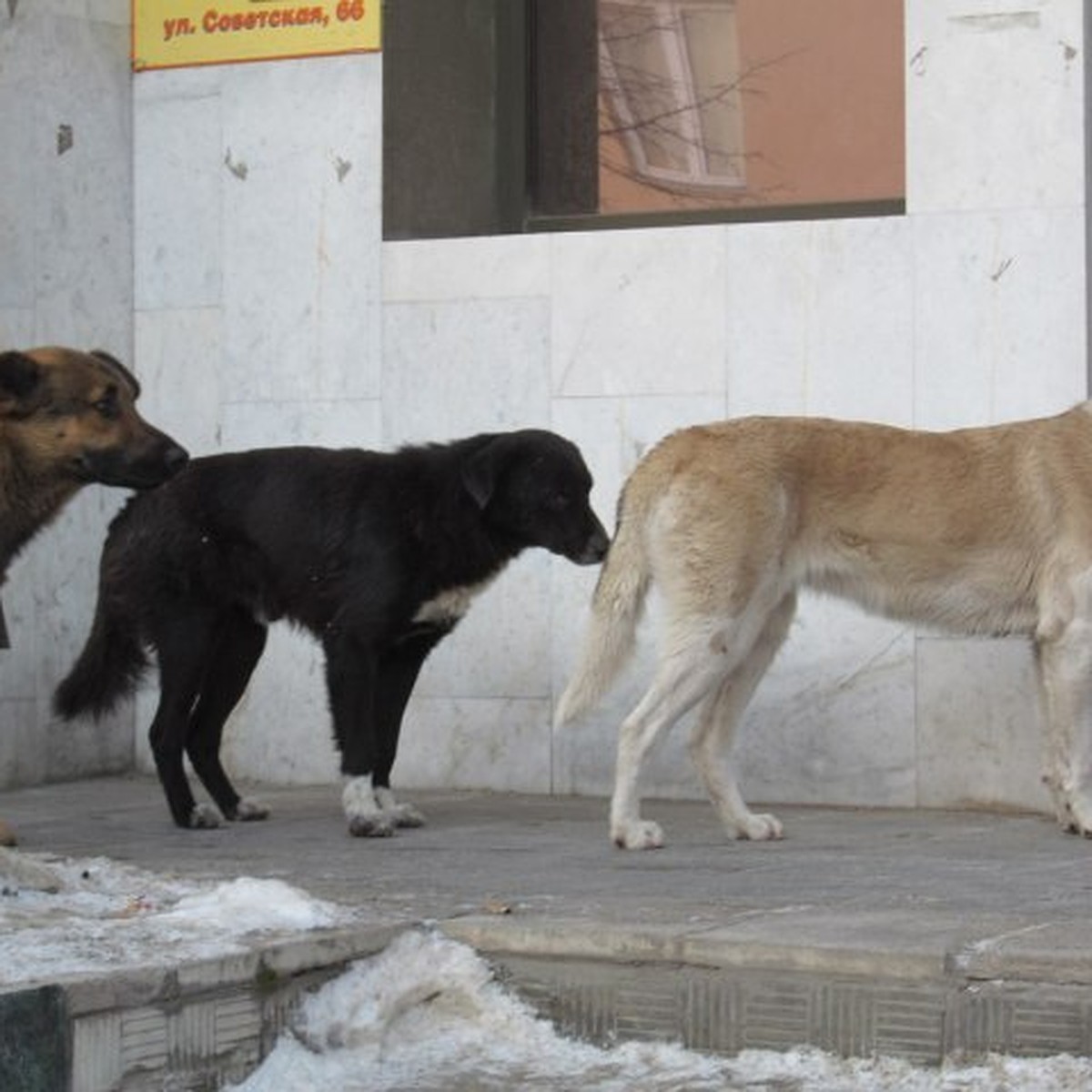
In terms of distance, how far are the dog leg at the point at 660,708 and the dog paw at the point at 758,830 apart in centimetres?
27

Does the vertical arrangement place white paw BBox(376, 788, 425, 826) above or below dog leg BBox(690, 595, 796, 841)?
below

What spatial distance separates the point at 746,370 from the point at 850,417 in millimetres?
450

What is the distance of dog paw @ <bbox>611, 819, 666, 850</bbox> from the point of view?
25.5ft

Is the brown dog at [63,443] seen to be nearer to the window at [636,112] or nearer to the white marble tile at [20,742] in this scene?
the white marble tile at [20,742]

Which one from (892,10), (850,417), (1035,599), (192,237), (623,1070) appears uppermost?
(892,10)

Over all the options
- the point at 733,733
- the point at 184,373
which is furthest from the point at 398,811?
the point at 184,373

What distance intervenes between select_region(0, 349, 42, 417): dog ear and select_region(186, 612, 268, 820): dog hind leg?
4.41ft

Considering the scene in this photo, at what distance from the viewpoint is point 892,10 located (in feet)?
30.9

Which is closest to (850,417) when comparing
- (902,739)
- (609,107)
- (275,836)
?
(902,739)

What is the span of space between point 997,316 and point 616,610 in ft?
6.18

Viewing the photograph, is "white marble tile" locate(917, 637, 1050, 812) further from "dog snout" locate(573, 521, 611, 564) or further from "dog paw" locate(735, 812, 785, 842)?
"dog snout" locate(573, 521, 611, 564)

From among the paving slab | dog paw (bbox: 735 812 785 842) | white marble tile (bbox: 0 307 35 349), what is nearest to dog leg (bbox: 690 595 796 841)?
dog paw (bbox: 735 812 785 842)

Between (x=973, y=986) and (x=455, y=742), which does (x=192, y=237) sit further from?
(x=973, y=986)

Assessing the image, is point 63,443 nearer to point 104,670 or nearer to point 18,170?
point 104,670
